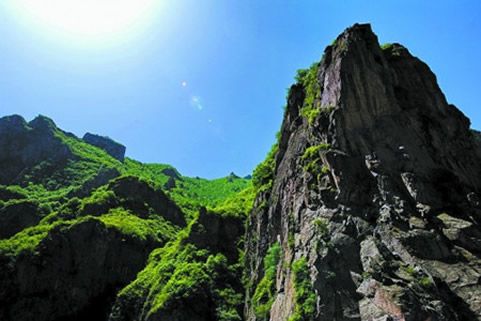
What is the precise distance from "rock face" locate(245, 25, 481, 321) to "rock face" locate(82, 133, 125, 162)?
414 ft

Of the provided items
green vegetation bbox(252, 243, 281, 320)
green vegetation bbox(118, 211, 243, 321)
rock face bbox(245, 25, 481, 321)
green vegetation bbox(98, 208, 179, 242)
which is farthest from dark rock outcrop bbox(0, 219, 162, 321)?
green vegetation bbox(252, 243, 281, 320)

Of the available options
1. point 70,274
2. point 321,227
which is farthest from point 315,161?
Result: point 70,274

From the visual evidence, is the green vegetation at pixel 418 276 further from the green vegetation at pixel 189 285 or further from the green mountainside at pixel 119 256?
the green mountainside at pixel 119 256

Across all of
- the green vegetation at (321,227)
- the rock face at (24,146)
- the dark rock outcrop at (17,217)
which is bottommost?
the green vegetation at (321,227)

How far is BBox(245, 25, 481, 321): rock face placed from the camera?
25.0 m

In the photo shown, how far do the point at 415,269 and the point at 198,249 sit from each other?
3575 cm

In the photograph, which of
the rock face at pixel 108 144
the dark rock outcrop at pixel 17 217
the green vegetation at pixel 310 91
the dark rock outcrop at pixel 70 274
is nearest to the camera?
the green vegetation at pixel 310 91

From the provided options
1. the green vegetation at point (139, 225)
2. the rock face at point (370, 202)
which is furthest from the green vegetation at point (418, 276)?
the green vegetation at point (139, 225)

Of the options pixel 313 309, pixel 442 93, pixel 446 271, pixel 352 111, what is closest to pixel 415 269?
pixel 446 271

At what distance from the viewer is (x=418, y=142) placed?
36.3 meters

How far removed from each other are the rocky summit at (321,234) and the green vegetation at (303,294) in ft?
0.33

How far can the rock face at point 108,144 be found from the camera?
536 ft

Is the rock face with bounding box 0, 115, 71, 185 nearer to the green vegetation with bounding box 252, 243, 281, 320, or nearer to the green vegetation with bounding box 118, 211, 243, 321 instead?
the green vegetation with bounding box 118, 211, 243, 321

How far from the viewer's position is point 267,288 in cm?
3797
